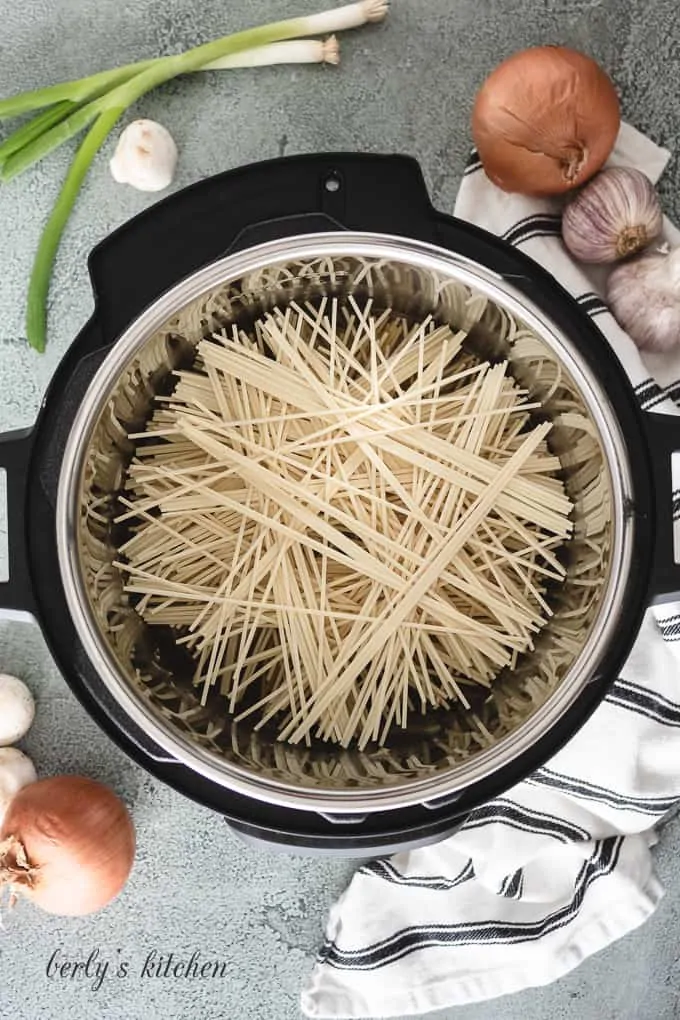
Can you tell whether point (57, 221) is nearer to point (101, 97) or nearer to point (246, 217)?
point (101, 97)

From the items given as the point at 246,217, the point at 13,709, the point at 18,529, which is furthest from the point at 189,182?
the point at 13,709

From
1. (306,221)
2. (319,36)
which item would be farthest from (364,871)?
(319,36)

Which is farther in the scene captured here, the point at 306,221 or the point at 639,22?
the point at 639,22

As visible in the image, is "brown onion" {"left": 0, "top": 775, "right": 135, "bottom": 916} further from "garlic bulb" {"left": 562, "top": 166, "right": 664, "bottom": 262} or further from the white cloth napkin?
"garlic bulb" {"left": 562, "top": 166, "right": 664, "bottom": 262}

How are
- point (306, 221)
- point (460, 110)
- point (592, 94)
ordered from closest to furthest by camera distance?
point (306, 221) → point (592, 94) → point (460, 110)

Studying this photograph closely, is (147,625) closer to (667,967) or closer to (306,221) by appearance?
(306,221)

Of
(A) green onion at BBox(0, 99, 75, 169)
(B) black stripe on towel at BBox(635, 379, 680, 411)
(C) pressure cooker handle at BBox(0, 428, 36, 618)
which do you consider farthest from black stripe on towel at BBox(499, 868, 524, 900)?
(A) green onion at BBox(0, 99, 75, 169)
